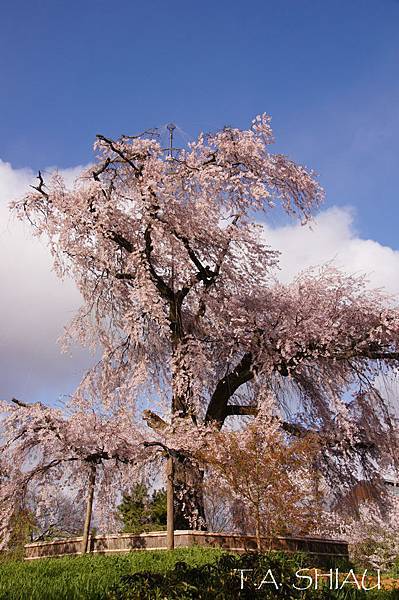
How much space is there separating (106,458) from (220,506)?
14.5 feet

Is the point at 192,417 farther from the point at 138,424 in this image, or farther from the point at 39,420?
the point at 39,420

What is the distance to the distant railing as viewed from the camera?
1470 centimetres

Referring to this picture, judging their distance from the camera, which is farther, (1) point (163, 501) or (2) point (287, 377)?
(1) point (163, 501)

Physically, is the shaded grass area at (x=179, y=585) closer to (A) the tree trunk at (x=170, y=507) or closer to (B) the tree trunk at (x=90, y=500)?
(A) the tree trunk at (x=170, y=507)

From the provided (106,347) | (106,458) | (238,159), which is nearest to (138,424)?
(106,458)

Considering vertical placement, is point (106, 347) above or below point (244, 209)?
below

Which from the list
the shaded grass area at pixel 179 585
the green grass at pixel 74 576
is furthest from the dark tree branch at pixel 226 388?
the shaded grass area at pixel 179 585

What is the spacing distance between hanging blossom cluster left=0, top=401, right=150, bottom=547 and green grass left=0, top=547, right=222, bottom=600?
4489 millimetres

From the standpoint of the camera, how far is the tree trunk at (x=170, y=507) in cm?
1431

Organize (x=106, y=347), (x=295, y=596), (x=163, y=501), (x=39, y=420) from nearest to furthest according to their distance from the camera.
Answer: (x=295, y=596), (x=39, y=420), (x=106, y=347), (x=163, y=501)

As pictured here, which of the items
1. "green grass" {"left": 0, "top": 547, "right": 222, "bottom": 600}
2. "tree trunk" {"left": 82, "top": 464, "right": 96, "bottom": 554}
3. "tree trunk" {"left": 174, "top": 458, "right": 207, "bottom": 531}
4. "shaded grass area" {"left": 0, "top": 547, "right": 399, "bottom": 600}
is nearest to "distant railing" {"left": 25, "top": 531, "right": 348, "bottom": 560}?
"tree trunk" {"left": 82, "top": 464, "right": 96, "bottom": 554}

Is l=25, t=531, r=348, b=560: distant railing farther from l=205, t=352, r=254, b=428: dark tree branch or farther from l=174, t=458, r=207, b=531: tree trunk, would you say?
l=205, t=352, r=254, b=428: dark tree branch

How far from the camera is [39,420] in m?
15.4

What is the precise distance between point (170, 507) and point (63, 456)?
304 cm
